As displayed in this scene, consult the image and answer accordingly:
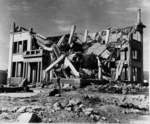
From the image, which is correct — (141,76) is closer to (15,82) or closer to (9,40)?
(15,82)

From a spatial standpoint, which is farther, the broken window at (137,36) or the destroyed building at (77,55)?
the broken window at (137,36)

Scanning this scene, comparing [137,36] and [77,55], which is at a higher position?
[137,36]

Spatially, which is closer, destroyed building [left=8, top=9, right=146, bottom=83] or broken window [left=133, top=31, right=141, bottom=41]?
destroyed building [left=8, top=9, right=146, bottom=83]

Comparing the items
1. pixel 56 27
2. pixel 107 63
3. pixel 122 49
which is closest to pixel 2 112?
pixel 56 27

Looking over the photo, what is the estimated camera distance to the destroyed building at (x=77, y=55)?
2217 centimetres

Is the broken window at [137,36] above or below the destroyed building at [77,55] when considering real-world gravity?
above

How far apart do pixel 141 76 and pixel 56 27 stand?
1861 centimetres

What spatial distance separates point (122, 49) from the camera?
81.9ft

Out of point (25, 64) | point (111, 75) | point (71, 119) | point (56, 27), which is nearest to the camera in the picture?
Answer: point (71, 119)

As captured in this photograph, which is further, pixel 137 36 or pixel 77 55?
pixel 137 36

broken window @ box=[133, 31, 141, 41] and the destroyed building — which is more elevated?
broken window @ box=[133, 31, 141, 41]

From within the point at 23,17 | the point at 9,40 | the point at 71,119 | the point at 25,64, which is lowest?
the point at 71,119

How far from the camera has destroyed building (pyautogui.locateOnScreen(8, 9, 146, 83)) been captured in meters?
22.2

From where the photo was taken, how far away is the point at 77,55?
2223 centimetres
